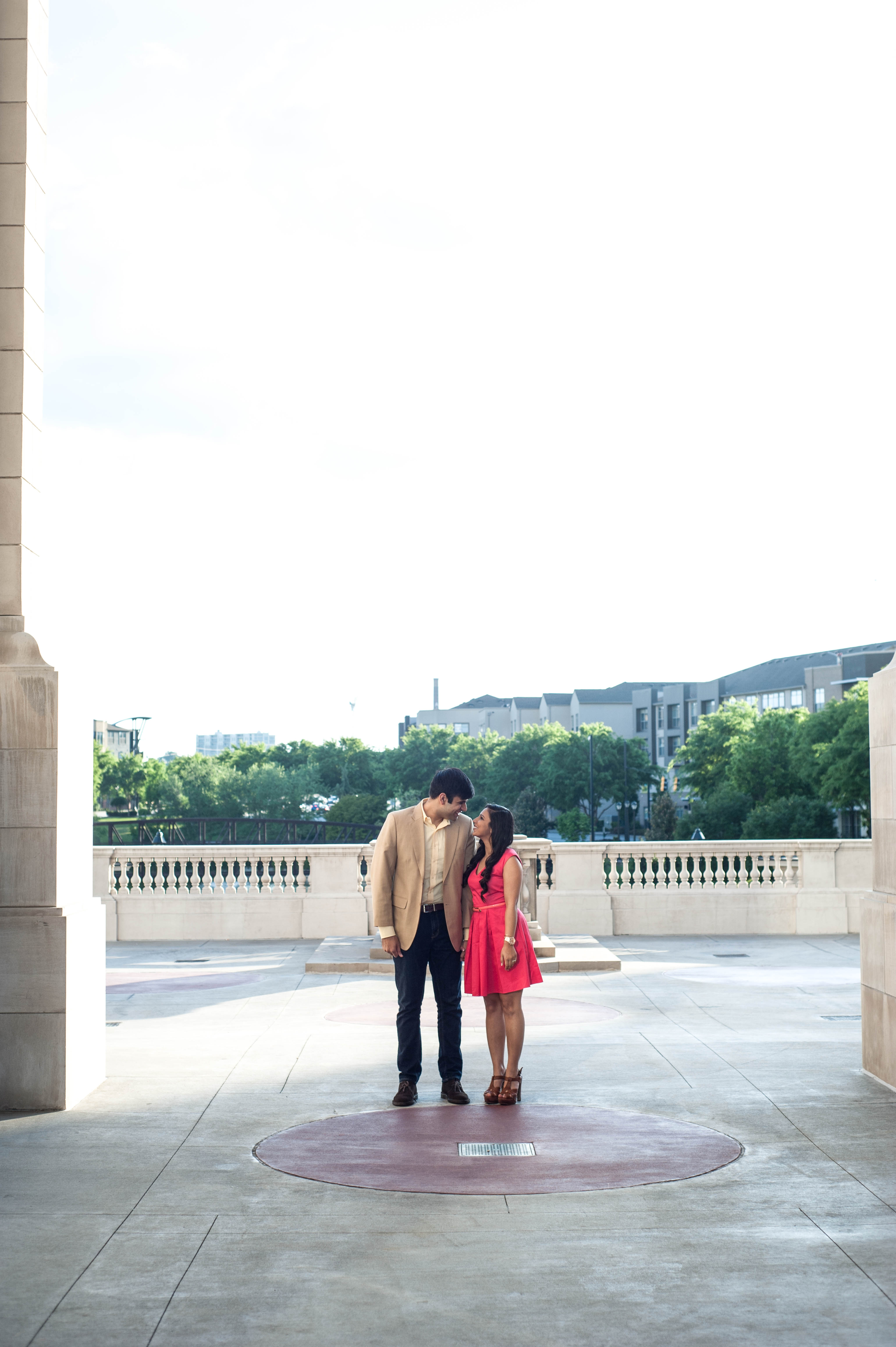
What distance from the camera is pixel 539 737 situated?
112 m

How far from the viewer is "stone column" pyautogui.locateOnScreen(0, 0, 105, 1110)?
7875 millimetres

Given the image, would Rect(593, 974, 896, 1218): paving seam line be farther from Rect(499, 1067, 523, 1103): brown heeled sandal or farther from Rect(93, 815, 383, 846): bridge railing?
Rect(93, 815, 383, 846): bridge railing

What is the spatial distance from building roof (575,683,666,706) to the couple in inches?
5221

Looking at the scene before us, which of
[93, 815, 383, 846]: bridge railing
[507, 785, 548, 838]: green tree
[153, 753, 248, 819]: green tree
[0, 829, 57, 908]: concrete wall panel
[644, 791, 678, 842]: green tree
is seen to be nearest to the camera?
[0, 829, 57, 908]: concrete wall panel

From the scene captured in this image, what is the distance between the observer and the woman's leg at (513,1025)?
25.9 feet

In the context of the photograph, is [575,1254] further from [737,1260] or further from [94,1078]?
[94,1078]

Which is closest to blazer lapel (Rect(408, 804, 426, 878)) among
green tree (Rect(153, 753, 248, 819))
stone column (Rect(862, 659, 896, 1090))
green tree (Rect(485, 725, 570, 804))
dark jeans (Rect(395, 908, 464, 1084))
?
dark jeans (Rect(395, 908, 464, 1084))

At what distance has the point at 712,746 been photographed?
297ft

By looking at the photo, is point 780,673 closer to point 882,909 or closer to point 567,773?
point 567,773

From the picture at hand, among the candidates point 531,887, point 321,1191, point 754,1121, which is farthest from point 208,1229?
point 531,887

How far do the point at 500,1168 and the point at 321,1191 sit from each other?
935 millimetres

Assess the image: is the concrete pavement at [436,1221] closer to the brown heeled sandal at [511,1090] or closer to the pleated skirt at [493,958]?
the brown heeled sandal at [511,1090]

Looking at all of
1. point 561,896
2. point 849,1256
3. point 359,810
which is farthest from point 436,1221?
point 359,810

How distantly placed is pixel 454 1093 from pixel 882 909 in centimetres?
309
